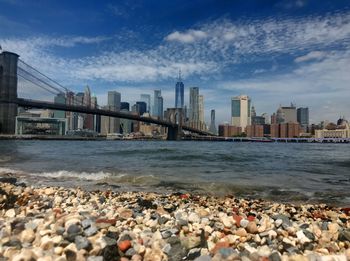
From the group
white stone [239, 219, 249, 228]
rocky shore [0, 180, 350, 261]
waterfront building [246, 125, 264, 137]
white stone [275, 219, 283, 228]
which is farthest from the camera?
waterfront building [246, 125, 264, 137]

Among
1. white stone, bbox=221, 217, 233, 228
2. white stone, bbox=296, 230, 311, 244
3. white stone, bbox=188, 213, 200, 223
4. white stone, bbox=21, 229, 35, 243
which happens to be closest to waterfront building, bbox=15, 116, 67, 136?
white stone, bbox=21, 229, 35, 243

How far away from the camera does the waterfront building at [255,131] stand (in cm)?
14950

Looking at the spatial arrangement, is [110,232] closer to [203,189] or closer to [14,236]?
[14,236]

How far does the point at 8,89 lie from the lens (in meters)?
60.1

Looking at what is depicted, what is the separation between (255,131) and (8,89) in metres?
116

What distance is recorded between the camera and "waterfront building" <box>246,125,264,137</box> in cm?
14950

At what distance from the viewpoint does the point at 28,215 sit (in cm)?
423

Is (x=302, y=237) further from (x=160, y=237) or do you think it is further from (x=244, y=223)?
(x=160, y=237)

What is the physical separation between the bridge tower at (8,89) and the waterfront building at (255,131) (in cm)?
11193

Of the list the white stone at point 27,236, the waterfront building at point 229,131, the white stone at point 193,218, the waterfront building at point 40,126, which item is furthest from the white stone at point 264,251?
the waterfront building at point 229,131

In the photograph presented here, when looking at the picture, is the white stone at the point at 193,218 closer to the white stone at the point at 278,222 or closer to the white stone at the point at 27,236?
the white stone at the point at 278,222

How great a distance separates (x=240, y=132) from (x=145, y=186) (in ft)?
491

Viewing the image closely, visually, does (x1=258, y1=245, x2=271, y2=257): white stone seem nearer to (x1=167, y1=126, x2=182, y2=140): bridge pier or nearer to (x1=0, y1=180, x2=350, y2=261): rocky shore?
(x1=0, y1=180, x2=350, y2=261): rocky shore

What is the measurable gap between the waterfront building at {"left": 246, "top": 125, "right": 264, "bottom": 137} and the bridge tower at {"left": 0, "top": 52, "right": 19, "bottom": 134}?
11193cm
